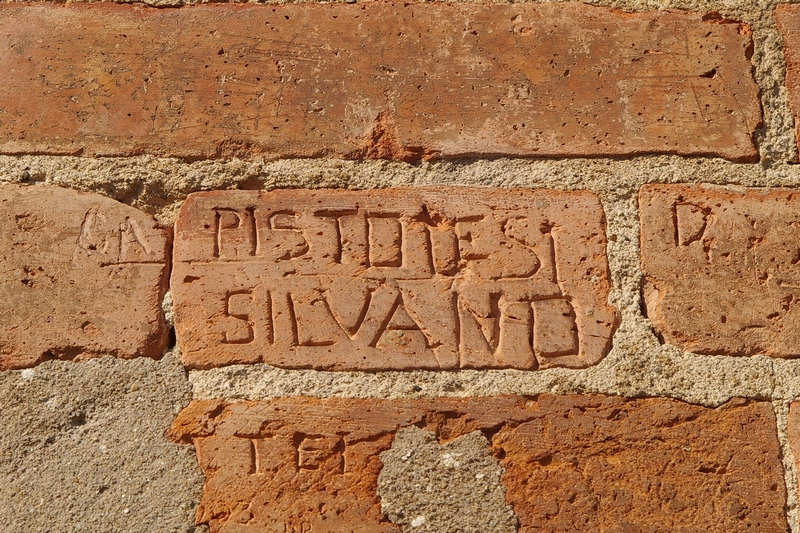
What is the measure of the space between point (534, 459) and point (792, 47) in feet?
2.53

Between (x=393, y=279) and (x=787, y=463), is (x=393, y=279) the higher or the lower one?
the higher one

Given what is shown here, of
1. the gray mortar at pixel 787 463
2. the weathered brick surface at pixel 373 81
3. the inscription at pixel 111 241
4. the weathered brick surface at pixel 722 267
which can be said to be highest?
the weathered brick surface at pixel 373 81

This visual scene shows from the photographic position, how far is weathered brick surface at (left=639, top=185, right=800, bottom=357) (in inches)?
48.4

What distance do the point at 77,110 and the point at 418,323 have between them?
61 centimetres

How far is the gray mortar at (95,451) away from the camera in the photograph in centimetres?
116

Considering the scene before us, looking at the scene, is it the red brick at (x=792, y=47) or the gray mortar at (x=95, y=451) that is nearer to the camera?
the gray mortar at (x=95, y=451)

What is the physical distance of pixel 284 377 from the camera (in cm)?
120

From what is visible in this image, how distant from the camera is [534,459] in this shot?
1180 mm

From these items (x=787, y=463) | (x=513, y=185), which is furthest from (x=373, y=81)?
(x=787, y=463)

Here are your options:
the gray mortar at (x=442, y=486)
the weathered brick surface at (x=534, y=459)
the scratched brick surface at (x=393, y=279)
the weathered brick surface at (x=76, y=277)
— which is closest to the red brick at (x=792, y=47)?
the scratched brick surface at (x=393, y=279)

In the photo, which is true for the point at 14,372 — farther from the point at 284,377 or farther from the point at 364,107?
the point at 364,107

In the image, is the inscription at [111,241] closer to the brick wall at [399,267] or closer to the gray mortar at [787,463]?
the brick wall at [399,267]

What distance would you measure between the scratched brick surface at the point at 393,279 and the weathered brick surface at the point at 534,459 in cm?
7

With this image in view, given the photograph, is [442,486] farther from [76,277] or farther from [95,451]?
[76,277]
